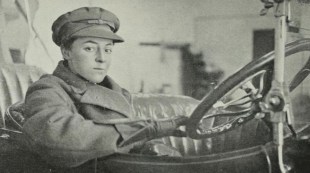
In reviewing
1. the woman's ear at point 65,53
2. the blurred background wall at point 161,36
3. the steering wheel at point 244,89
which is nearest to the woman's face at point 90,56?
the woman's ear at point 65,53

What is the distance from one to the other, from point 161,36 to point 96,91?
272mm

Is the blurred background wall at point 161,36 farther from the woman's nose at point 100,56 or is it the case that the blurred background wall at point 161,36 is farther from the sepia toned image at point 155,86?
the woman's nose at point 100,56

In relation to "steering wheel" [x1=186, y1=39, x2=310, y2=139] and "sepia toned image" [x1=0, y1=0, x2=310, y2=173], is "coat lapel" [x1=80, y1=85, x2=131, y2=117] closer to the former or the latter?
"sepia toned image" [x1=0, y1=0, x2=310, y2=173]

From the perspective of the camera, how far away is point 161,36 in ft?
3.80

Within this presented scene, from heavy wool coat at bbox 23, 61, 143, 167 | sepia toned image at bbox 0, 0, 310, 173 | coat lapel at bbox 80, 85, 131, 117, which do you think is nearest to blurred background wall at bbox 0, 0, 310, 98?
sepia toned image at bbox 0, 0, 310, 173

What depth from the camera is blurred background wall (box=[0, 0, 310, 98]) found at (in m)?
1.05

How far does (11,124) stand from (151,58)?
456 millimetres

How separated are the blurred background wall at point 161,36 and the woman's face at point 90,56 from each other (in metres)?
0.13

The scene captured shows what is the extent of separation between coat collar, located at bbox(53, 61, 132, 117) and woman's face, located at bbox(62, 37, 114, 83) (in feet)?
0.07

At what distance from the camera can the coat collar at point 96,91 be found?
3.35ft

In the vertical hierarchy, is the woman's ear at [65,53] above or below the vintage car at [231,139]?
above

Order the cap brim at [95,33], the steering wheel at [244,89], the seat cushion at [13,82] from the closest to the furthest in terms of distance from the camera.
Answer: the steering wheel at [244,89] < the cap brim at [95,33] < the seat cushion at [13,82]

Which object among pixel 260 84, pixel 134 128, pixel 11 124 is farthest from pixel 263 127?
pixel 11 124

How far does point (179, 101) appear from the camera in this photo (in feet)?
3.93
